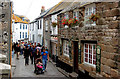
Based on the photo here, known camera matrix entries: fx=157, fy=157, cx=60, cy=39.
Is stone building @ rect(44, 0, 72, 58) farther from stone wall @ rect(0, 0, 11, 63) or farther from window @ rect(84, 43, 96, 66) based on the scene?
stone wall @ rect(0, 0, 11, 63)

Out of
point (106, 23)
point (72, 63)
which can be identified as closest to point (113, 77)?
point (106, 23)

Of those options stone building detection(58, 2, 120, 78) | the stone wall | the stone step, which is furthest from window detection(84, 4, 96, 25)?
the stone wall

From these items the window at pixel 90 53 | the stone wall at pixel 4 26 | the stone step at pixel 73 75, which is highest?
the stone wall at pixel 4 26

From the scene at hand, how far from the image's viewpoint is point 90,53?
9.05m

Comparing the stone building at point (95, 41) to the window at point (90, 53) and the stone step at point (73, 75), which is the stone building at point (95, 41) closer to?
the window at point (90, 53)

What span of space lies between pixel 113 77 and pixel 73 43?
466cm

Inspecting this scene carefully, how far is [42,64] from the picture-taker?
35.6 feet

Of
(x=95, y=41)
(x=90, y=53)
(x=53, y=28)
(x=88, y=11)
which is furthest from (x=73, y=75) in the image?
(x=53, y=28)

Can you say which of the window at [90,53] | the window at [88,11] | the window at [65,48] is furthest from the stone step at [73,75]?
the window at [88,11]

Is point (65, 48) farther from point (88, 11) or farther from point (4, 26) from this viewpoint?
point (4, 26)

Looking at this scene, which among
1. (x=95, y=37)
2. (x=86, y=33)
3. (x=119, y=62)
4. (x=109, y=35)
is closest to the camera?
(x=119, y=62)

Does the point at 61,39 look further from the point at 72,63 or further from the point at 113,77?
the point at 113,77

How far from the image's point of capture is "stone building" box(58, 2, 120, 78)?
261 inches

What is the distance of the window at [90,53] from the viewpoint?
8727 millimetres
